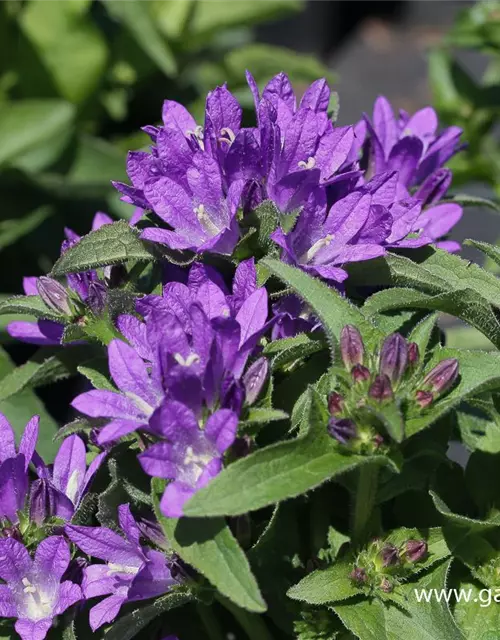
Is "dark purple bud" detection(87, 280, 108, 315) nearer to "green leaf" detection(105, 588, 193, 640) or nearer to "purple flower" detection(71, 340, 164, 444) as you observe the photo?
"purple flower" detection(71, 340, 164, 444)

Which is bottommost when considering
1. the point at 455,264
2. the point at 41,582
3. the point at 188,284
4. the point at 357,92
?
the point at 357,92

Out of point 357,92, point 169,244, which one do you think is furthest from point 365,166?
point 357,92

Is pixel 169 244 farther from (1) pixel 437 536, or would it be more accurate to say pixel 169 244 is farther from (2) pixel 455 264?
(1) pixel 437 536

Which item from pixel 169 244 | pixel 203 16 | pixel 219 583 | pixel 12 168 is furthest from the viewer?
pixel 203 16

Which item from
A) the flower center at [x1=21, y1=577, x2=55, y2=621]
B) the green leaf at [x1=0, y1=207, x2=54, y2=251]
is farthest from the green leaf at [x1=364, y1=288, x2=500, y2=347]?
the green leaf at [x1=0, y1=207, x2=54, y2=251]

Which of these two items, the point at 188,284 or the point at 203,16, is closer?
the point at 188,284

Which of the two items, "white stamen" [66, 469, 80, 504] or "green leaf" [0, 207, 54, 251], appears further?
"green leaf" [0, 207, 54, 251]

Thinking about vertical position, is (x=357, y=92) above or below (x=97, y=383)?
below
